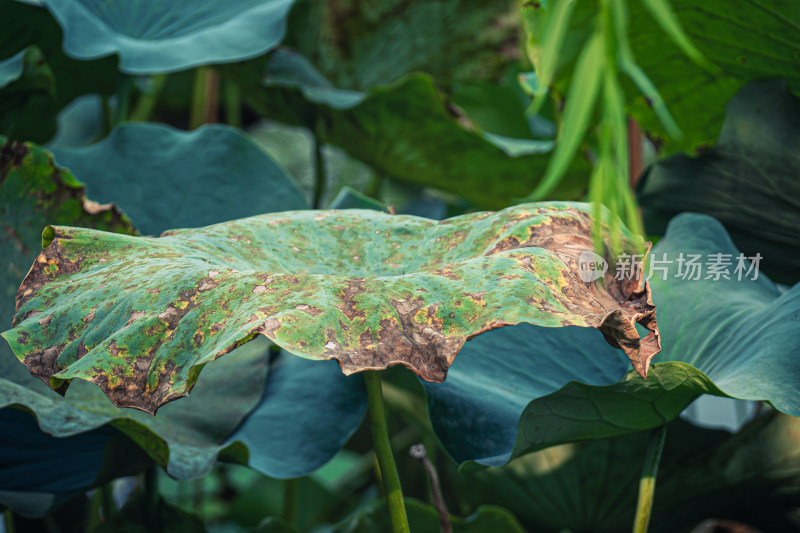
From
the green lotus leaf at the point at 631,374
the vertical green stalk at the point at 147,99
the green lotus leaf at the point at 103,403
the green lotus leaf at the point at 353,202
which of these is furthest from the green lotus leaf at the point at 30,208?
the vertical green stalk at the point at 147,99

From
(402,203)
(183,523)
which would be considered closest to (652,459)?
(183,523)

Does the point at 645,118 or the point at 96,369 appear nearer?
the point at 96,369

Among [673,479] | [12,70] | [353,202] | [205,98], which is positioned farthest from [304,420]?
[205,98]

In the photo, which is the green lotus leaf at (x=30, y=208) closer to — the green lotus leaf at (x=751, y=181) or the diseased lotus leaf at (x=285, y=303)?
the diseased lotus leaf at (x=285, y=303)

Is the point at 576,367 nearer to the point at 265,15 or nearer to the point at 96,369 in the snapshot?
the point at 96,369

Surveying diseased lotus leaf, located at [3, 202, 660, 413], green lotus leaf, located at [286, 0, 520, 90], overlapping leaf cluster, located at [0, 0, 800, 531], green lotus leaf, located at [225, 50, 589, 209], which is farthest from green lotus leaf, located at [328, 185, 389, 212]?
green lotus leaf, located at [286, 0, 520, 90]

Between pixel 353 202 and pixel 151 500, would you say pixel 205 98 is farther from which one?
pixel 151 500

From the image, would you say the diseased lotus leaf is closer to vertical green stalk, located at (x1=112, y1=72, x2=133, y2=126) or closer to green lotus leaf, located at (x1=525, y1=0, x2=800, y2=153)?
green lotus leaf, located at (x1=525, y1=0, x2=800, y2=153)
